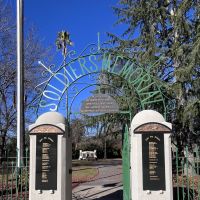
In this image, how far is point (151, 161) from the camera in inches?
367

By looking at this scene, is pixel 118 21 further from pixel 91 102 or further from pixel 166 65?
pixel 91 102

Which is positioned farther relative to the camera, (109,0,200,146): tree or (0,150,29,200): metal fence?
(109,0,200,146): tree

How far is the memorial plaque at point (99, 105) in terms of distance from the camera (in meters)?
11.2

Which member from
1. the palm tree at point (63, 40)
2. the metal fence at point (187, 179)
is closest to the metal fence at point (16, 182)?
the metal fence at point (187, 179)

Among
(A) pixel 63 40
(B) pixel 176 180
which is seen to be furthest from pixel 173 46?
(A) pixel 63 40

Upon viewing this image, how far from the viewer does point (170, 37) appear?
65.3 ft

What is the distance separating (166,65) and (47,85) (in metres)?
9.35

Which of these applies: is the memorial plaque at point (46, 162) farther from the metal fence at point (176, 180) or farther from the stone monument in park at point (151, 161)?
the stone monument in park at point (151, 161)

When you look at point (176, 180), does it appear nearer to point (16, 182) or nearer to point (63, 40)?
point (16, 182)

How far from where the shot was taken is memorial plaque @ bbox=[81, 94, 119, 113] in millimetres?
11227

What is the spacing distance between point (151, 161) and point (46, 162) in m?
2.54

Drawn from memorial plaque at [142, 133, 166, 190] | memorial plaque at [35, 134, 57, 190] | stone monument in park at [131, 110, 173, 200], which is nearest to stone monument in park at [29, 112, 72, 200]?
memorial plaque at [35, 134, 57, 190]

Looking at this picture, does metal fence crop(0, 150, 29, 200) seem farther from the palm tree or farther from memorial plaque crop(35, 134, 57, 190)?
the palm tree

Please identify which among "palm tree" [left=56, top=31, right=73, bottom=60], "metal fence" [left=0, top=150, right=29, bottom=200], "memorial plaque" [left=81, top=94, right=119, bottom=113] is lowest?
"metal fence" [left=0, top=150, right=29, bottom=200]
